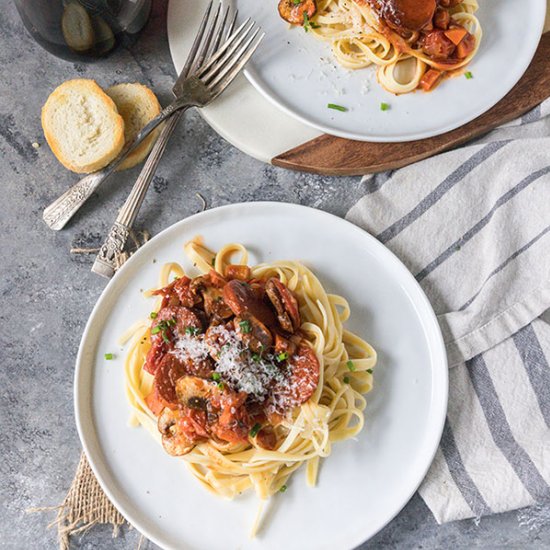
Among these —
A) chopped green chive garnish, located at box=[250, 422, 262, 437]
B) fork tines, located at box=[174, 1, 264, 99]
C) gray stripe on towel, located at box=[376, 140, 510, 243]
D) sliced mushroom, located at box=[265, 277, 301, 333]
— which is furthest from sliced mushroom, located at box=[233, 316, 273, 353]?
fork tines, located at box=[174, 1, 264, 99]

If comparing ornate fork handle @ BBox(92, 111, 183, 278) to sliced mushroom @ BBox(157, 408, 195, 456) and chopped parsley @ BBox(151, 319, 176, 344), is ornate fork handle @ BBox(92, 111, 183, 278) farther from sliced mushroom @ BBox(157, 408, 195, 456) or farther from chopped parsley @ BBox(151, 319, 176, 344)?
sliced mushroom @ BBox(157, 408, 195, 456)

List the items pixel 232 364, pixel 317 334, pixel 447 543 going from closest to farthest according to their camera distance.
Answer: pixel 232 364 → pixel 317 334 → pixel 447 543

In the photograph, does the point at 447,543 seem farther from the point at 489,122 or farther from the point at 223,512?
the point at 489,122

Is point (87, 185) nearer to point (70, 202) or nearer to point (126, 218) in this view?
point (70, 202)

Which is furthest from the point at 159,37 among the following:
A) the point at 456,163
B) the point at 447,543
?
the point at 447,543

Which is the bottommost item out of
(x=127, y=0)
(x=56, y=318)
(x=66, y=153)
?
(x=56, y=318)

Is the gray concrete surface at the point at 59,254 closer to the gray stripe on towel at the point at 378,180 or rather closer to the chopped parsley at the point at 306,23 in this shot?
the gray stripe on towel at the point at 378,180

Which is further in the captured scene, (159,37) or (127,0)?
(159,37)
